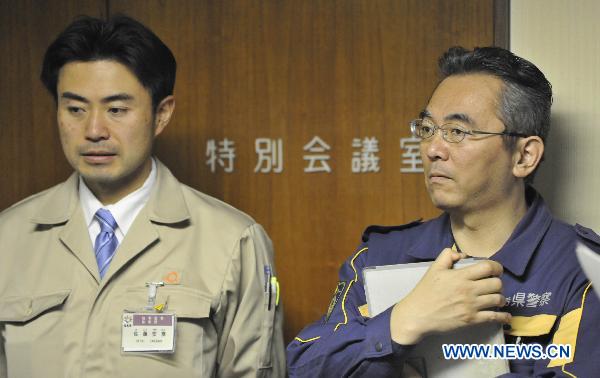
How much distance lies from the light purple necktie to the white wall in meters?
1.30

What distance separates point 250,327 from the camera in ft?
7.05

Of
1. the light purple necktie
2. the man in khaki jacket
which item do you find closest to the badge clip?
the man in khaki jacket

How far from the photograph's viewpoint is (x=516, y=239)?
1747 mm

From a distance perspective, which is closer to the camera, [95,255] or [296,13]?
[95,255]

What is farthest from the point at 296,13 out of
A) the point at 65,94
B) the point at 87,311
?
the point at 87,311

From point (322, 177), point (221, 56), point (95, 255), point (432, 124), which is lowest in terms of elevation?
point (95, 255)

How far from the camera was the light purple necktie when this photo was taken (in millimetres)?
2131

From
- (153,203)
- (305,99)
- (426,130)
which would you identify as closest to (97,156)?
(153,203)

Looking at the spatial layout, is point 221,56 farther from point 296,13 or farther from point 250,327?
point 250,327

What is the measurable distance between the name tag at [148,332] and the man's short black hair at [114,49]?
619 mm

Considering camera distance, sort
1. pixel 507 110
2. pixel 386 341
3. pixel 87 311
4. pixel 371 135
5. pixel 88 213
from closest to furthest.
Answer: pixel 386 341, pixel 507 110, pixel 87 311, pixel 88 213, pixel 371 135

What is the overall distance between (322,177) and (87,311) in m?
0.95

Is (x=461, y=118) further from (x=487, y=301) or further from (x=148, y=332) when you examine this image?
(x=148, y=332)

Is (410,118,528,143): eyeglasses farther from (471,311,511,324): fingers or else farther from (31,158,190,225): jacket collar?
(31,158,190,225): jacket collar
